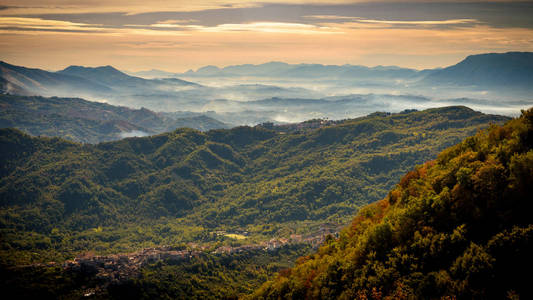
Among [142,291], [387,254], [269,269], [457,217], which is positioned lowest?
[269,269]

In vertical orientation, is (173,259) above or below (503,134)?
below

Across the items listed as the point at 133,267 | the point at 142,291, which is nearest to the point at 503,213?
the point at 142,291

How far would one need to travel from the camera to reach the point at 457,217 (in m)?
32.9

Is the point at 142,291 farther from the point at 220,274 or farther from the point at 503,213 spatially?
the point at 503,213

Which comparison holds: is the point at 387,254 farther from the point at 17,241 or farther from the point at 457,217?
the point at 17,241

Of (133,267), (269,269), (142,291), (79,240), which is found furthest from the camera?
(79,240)

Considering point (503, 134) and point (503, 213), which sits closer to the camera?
point (503, 213)

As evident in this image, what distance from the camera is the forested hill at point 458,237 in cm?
2816

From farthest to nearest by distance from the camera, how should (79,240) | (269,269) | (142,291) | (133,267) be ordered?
1. (79,240)
2. (269,269)
3. (133,267)
4. (142,291)

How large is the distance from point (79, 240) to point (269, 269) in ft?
388

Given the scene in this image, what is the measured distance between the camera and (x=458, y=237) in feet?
103

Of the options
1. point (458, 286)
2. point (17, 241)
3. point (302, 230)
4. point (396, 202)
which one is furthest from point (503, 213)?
point (17, 241)

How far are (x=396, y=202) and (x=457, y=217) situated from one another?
39.3 feet

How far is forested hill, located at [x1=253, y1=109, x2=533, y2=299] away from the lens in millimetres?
28156
